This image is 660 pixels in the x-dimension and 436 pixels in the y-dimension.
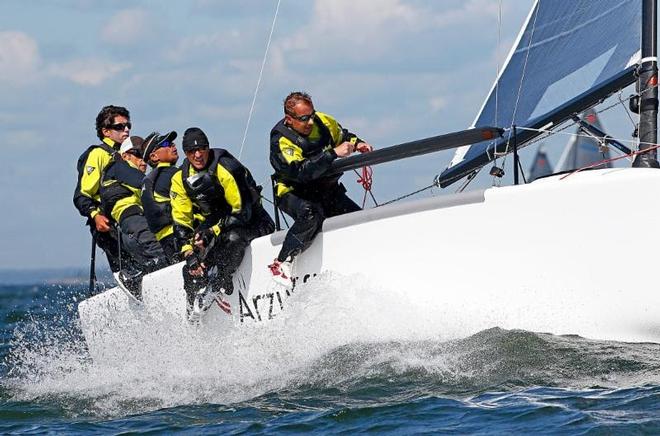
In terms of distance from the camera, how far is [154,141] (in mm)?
7949

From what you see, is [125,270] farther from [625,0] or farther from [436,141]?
[625,0]

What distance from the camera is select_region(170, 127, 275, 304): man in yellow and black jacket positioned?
7027mm

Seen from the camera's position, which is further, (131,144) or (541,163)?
(541,163)

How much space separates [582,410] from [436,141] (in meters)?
1.99

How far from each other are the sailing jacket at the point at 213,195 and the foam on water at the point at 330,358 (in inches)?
25.8

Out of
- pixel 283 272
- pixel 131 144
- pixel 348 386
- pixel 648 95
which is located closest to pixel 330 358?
pixel 348 386

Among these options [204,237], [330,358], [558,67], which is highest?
[558,67]

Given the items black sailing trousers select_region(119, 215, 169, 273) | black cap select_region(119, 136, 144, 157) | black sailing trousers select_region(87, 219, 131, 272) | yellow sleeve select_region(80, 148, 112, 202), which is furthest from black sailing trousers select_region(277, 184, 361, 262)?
black sailing trousers select_region(87, 219, 131, 272)

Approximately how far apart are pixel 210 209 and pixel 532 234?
2.15 m

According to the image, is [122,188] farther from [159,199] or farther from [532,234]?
[532,234]

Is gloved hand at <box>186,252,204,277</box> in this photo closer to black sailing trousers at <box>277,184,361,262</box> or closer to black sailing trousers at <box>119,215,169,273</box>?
black sailing trousers at <box>277,184,361,262</box>

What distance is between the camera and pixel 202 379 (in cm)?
667

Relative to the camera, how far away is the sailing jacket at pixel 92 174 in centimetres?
837

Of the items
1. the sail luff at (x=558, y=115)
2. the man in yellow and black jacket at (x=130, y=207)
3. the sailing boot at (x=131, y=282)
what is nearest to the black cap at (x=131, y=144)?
the man in yellow and black jacket at (x=130, y=207)
